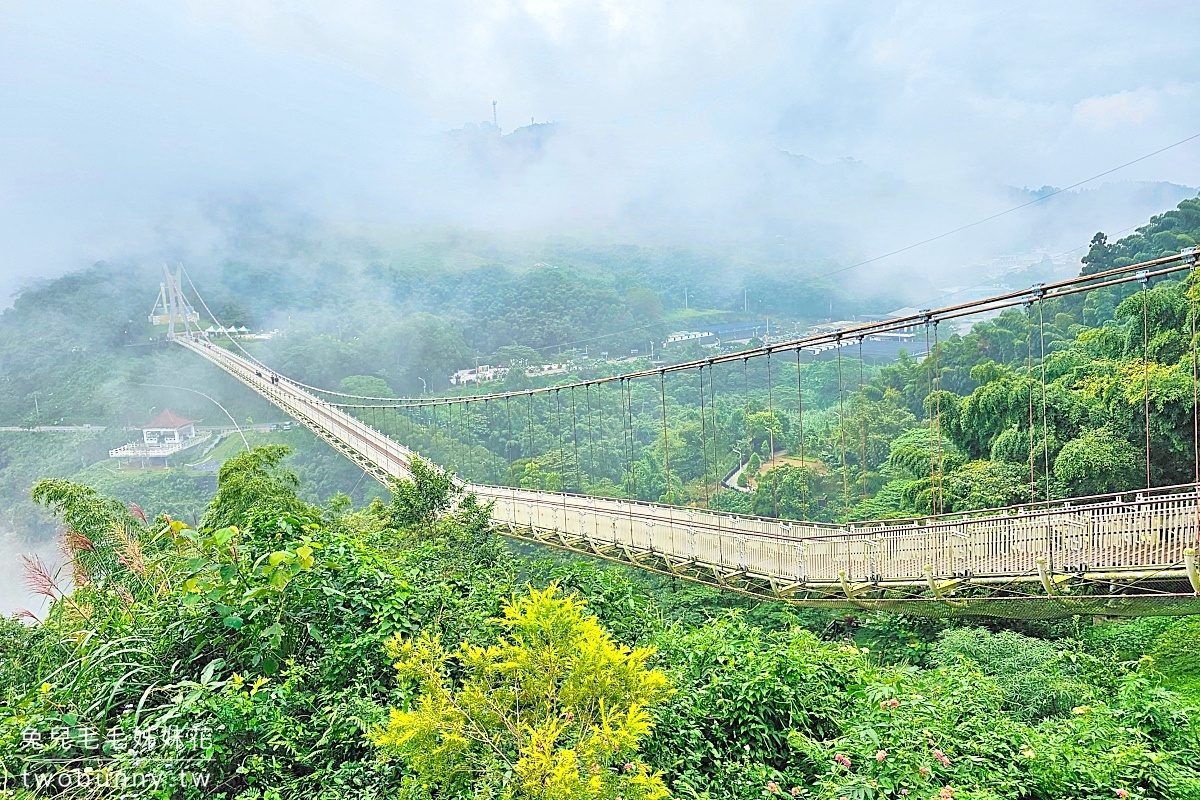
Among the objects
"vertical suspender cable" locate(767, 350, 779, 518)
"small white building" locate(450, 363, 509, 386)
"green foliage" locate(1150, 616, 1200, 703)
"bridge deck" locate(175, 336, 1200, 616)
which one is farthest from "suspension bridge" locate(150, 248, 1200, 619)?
"small white building" locate(450, 363, 509, 386)

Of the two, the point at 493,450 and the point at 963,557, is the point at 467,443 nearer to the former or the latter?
the point at 493,450

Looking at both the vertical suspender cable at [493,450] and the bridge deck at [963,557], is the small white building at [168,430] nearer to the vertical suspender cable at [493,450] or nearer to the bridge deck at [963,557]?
the vertical suspender cable at [493,450]

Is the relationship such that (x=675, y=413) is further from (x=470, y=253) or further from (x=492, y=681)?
(x=470, y=253)

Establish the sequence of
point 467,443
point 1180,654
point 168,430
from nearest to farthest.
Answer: point 1180,654 < point 467,443 < point 168,430

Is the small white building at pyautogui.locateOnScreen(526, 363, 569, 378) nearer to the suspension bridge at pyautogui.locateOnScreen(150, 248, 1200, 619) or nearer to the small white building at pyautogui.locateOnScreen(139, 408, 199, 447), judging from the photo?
the small white building at pyautogui.locateOnScreen(139, 408, 199, 447)

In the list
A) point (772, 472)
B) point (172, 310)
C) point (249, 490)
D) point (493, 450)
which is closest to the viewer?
point (249, 490)

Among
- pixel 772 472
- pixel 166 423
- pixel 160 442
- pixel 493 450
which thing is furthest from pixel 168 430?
pixel 772 472

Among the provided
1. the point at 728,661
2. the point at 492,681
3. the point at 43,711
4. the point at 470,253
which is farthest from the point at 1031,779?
the point at 470,253

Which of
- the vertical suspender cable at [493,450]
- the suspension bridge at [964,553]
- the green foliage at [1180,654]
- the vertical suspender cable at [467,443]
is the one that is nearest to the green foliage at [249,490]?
the suspension bridge at [964,553]
